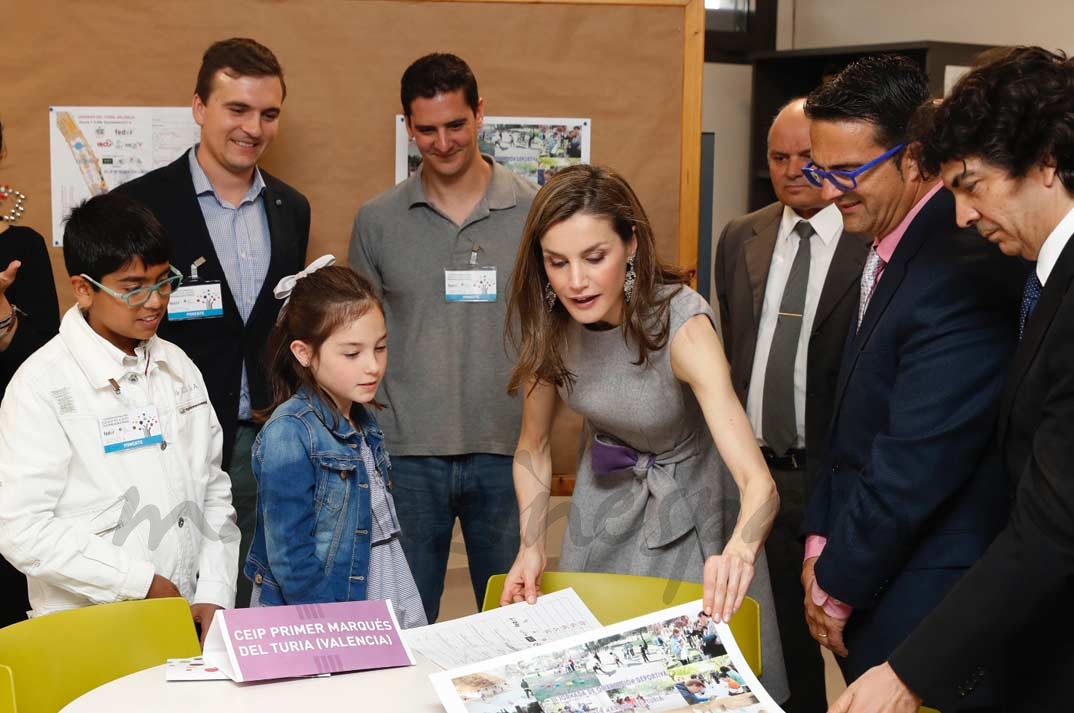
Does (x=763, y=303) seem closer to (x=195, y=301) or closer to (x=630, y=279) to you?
(x=630, y=279)

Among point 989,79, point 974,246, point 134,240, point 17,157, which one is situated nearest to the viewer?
point 989,79

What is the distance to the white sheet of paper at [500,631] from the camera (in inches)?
68.1

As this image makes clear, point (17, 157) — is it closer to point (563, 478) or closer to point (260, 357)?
point (260, 357)

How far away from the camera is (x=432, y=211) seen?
2.97m

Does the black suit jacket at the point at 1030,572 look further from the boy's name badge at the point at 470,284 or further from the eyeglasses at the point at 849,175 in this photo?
the boy's name badge at the point at 470,284

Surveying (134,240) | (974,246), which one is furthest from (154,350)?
(974,246)

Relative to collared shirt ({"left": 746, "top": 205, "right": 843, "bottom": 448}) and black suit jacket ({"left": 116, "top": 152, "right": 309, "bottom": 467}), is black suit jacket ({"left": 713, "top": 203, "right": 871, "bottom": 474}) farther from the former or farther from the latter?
black suit jacket ({"left": 116, "top": 152, "right": 309, "bottom": 467})

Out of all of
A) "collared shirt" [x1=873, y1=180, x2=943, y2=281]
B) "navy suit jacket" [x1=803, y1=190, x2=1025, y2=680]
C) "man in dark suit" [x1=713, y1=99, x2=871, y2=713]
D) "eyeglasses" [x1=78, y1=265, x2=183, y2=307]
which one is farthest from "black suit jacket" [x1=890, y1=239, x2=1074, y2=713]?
"eyeglasses" [x1=78, y1=265, x2=183, y2=307]

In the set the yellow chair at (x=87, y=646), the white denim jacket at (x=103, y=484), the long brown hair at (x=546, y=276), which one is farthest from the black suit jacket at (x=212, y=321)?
the long brown hair at (x=546, y=276)

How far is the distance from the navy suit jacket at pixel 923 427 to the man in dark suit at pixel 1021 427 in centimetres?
14

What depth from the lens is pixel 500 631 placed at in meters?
1.79

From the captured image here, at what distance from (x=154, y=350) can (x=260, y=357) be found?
0.55 meters

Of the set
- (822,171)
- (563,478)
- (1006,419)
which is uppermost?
(822,171)

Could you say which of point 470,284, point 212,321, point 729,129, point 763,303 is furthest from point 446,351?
point 729,129
